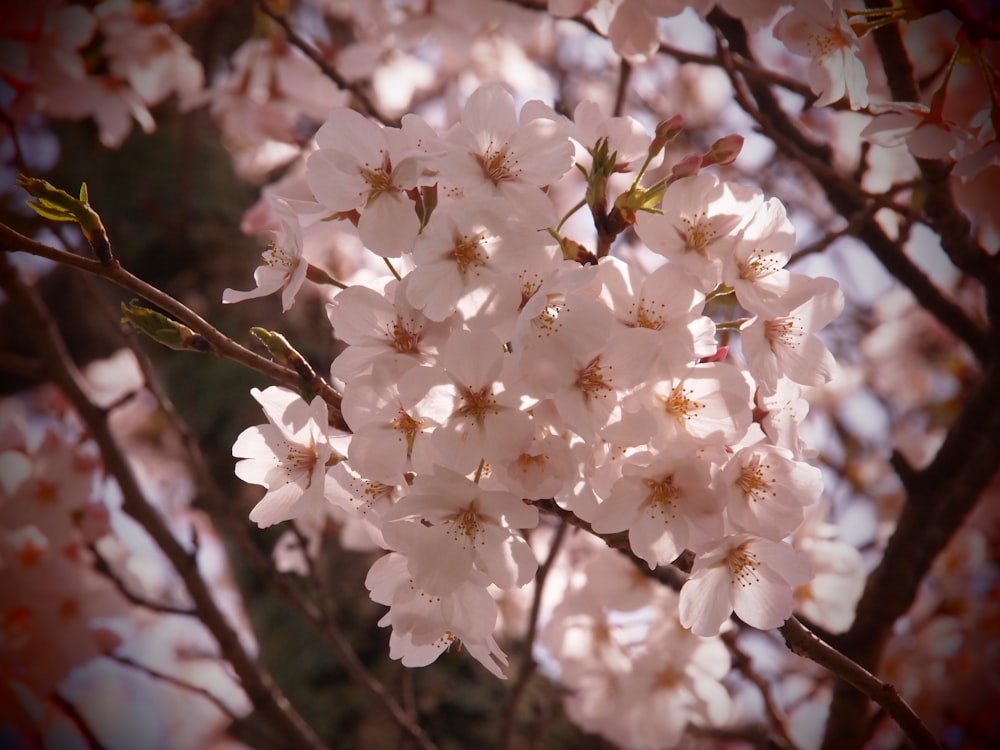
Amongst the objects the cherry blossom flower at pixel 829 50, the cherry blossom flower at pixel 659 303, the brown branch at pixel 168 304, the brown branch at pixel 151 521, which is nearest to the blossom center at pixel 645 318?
the cherry blossom flower at pixel 659 303

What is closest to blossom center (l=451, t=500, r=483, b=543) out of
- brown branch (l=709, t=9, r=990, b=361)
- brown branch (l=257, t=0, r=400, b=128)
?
brown branch (l=257, t=0, r=400, b=128)

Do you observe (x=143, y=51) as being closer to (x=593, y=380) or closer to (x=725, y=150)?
(x=725, y=150)

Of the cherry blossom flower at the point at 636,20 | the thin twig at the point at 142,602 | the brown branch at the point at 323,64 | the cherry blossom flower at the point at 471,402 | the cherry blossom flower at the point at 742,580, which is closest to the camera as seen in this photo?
the cherry blossom flower at the point at 471,402

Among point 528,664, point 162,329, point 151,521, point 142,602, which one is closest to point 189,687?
point 142,602

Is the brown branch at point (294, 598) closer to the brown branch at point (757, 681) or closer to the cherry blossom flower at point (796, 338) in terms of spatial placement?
the brown branch at point (757, 681)

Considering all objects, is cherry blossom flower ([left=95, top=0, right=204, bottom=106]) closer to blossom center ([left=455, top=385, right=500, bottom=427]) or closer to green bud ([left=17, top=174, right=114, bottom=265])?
green bud ([left=17, top=174, right=114, bottom=265])

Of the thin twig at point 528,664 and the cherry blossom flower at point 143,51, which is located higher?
the cherry blossom flower at point 143,51

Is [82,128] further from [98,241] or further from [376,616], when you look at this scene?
[98,241]

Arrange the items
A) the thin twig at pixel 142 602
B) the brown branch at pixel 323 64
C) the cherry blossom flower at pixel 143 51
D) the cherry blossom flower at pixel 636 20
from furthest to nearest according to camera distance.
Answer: the cherry blossom flower at pixel 143 51 → the brown branch at pixel 323 64 → the thin twig at pixel 142 602 → the cherry blossom flower at pixel 636 20
